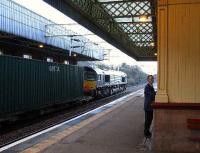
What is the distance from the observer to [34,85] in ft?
60.1

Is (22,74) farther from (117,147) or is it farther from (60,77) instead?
(117,147)

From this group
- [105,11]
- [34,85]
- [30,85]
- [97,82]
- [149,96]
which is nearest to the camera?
[149,96]

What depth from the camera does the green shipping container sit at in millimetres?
15287

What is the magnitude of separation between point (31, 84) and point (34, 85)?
445 mm

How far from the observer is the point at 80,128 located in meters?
13.0

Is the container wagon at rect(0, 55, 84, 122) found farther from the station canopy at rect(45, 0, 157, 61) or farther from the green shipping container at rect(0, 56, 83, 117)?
the station canopy at rect(45, 0, 157, 61)

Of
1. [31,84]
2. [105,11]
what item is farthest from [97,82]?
[105,11]

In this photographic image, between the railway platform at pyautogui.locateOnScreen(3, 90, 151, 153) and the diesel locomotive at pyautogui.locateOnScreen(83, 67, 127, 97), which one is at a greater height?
the diesel locomotive at pyautogui.locateOnScreen(83, 67, 127, 97)

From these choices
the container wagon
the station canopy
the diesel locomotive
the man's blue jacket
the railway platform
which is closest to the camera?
the railway platform

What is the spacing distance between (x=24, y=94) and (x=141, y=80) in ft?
311

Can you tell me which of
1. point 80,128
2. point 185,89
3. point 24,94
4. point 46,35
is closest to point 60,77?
point 24,94

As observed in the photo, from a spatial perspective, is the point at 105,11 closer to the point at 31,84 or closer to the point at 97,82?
the point at 31,84

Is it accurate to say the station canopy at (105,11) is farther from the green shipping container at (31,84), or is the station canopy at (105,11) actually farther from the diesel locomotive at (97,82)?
the diesel locomotive at (97,82)

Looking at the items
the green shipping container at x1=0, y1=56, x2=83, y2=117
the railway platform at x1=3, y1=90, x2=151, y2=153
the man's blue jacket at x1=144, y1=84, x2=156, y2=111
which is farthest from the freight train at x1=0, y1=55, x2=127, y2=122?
the man's blue jacket at x1=144, y1=84, x2=156, y2=111
